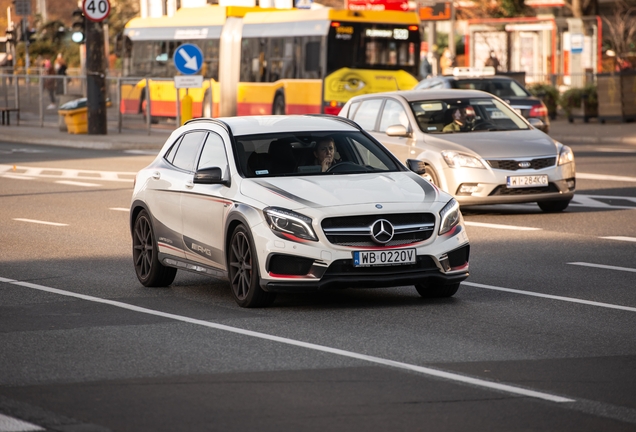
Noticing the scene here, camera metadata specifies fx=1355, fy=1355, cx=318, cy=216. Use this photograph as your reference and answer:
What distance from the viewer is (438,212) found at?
9844 millimetres

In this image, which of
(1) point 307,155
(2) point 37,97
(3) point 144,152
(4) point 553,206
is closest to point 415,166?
(1) point 307,155

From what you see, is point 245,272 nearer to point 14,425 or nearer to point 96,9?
point 14,425

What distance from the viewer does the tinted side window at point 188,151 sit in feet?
36.9

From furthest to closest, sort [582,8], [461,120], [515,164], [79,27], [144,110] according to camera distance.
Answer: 1. [582,8]
2. [144,110]
3. [79,27]
4. [461,120]
5. [515,164]

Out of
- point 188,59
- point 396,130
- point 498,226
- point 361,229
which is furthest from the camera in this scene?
point 188,59

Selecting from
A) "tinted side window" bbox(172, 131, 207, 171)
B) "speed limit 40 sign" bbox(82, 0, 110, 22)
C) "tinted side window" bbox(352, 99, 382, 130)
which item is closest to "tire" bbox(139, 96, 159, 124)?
"speed limit 40 sign" bbox(82, 0, 110, 22)

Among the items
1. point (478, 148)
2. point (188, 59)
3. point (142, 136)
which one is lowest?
point (142, 136)

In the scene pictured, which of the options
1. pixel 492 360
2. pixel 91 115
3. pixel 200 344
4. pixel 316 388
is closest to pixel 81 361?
pixel 200 344

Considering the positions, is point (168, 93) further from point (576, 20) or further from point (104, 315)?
point (104, 315)

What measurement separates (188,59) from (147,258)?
2091 centimetres

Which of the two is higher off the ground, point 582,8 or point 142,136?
point 582,8

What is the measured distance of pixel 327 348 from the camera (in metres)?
8.27

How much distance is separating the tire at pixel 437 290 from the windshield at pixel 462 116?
278 inches

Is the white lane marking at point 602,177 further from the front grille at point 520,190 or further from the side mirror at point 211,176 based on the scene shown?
the side mirror at point 211,176
